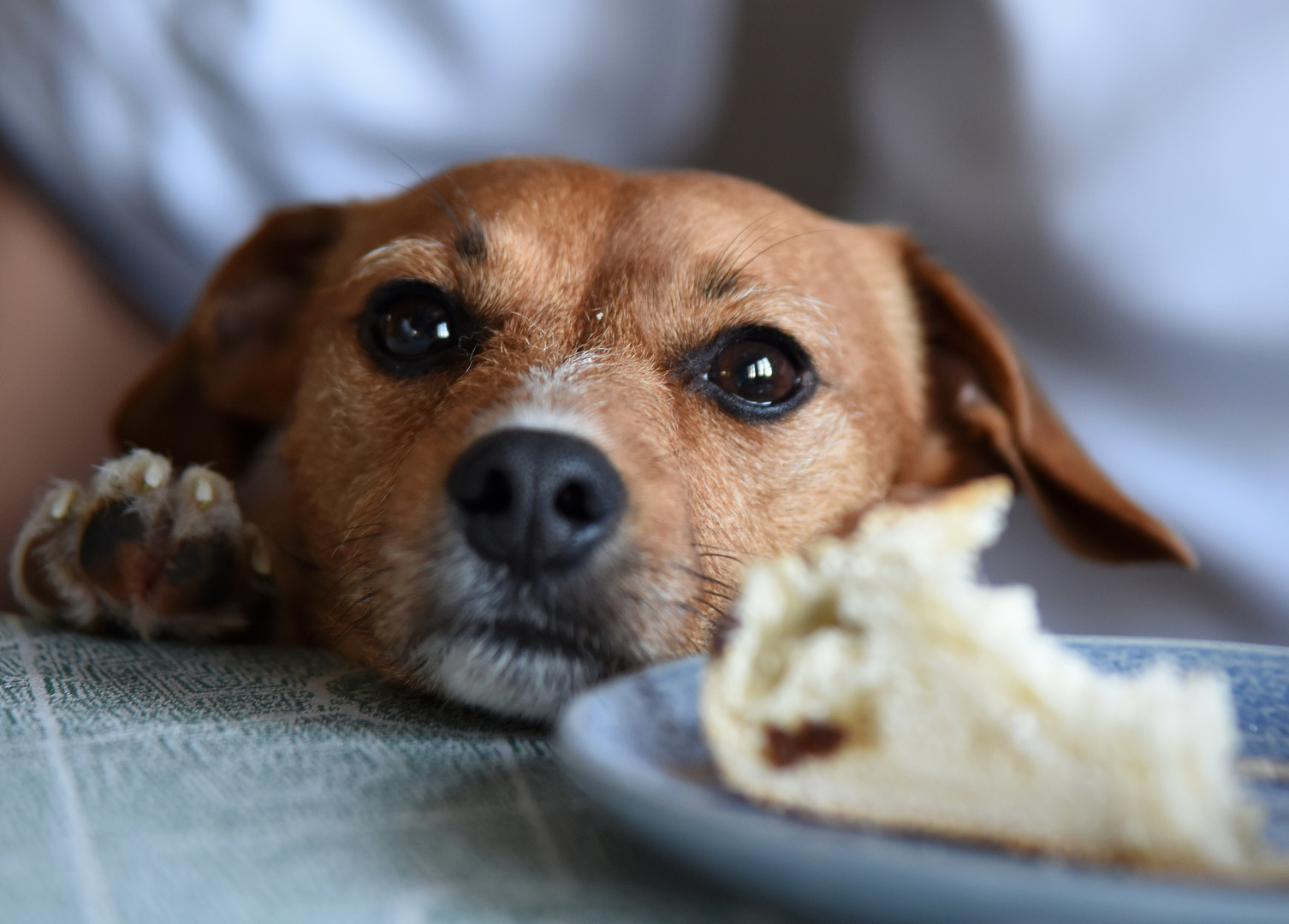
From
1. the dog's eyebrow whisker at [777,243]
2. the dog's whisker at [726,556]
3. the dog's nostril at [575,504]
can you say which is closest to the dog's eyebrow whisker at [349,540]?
the dog's nostril at [575,504]

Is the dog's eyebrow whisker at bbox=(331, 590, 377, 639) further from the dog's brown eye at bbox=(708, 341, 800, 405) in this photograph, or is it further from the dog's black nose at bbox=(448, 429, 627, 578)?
the dog's brown eye at bbox=(708, 341, 800, 405)

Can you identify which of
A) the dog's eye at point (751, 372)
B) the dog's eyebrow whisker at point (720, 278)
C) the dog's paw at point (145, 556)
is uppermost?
the dog's eyebrow whisker at point (720, 278)

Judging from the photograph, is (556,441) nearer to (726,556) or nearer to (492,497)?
(492,497)

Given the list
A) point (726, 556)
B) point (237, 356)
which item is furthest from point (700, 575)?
point (237, 356)

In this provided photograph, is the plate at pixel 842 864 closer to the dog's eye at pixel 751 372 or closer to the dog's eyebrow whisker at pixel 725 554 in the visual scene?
the dog's eyebrow whisker at pixel 725 554

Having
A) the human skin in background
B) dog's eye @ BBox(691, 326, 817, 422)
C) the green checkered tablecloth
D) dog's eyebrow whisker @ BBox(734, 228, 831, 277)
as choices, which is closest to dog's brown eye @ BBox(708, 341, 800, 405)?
dog's eye @ BBox(691, 326, 817, 422)

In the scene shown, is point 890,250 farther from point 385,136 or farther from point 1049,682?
point 1049,682
